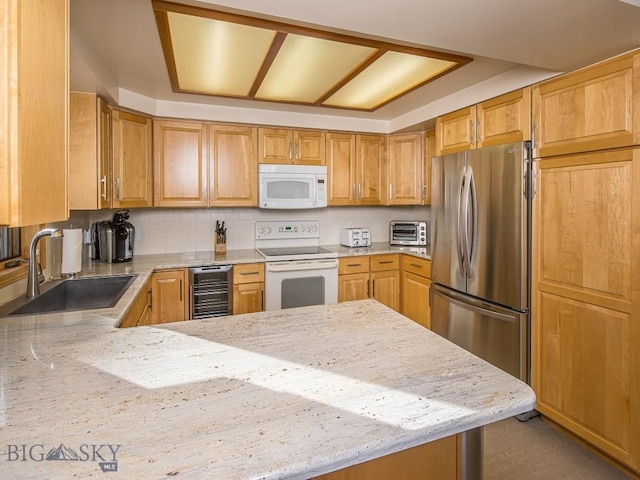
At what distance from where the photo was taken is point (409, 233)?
13.3 feet

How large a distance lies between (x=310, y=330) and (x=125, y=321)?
3.27ft

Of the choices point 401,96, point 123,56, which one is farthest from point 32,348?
point 401,96

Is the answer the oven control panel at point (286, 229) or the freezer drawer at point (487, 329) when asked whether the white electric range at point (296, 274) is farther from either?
the freezer drawer at point (487, 329)

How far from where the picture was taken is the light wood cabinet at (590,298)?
71.7 inches

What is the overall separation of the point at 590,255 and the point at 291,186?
249 cm

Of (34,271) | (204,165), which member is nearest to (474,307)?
(204,165)

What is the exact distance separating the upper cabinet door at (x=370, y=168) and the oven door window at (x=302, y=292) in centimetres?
108

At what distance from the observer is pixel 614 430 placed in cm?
189

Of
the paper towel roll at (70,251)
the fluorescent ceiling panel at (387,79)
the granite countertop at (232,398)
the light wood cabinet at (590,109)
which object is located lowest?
the granite countertop at (232,398)

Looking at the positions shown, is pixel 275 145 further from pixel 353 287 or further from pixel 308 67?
pixel 353 287

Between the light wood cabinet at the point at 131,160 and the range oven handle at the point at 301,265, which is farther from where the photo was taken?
the range oven handle at the point at 301,265

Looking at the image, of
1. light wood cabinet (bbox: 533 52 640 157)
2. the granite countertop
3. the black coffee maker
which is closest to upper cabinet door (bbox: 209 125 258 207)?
the black coffee maker

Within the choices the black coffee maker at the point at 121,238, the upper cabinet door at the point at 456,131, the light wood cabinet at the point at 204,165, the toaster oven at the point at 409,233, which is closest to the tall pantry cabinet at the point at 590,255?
the upper cabinet door at the point at 456,131

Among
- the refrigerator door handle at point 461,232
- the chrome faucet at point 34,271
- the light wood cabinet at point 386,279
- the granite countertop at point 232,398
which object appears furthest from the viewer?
the light wood cabinet at point 386,279
